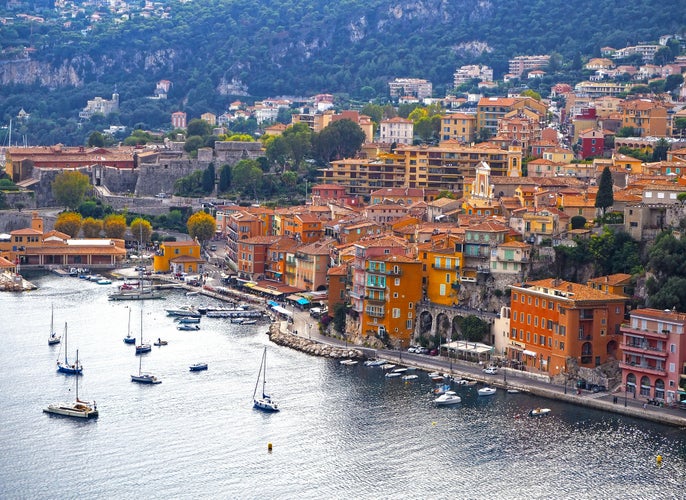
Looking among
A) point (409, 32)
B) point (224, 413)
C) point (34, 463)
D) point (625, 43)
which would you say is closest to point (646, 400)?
point (224, 413)

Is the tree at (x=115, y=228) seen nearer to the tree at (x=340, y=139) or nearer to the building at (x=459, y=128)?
the tree at (x=340, y=139)

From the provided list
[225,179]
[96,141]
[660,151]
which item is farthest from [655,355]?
[96,141]

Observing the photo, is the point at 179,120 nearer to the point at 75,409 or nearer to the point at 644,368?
the point at 75,409

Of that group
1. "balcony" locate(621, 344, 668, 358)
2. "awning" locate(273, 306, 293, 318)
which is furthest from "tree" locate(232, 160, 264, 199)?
"balcony" locate(621, 344, 668, 358)

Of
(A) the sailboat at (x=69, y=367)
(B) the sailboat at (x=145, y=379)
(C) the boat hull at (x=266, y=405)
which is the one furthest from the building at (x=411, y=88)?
(C) the boat hull at (x=266, y=405)

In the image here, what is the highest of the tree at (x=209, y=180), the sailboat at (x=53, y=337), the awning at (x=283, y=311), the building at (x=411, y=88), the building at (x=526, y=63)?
the building at (x=526, y=63)
